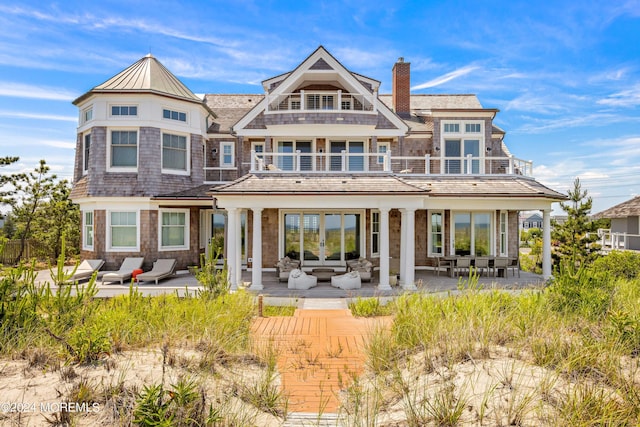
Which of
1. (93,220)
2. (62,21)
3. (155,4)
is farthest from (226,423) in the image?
(93,220)

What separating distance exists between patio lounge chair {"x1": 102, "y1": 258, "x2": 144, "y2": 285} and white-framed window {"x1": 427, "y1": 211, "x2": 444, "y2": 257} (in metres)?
14.1

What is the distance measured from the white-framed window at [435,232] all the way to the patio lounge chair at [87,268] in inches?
618

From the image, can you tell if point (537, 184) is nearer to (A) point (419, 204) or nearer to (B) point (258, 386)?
(A) point (419, 204)

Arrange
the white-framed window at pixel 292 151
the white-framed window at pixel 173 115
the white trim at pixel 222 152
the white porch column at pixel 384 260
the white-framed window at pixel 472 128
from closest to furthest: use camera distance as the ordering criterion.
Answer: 1. the white porch column at pixel 384 260
2. the white-framed window at pixel 173 115
3. the white-framed window at pixel 292 151
4. the white-framed window at pixel 472 128
5. the white trim at pixel 222 152

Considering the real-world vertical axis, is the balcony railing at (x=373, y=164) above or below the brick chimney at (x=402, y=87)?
below

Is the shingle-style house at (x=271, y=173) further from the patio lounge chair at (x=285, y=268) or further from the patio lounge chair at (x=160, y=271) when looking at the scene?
the patio lounge chair at (x=285, y=268)

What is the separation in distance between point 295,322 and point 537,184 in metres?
13.6

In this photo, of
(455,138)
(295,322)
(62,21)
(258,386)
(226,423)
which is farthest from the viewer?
(455,138)

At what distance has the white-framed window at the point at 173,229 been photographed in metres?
17.3

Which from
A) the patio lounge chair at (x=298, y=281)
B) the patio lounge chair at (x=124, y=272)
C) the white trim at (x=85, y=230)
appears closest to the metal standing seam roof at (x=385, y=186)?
the patio lounge chair at (x=298, y=281)

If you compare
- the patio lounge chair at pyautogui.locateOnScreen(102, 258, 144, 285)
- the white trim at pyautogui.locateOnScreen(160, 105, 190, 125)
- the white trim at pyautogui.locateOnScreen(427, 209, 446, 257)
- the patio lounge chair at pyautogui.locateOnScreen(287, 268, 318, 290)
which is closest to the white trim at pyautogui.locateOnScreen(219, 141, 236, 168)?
the white trim at pyautogui.locateOnScreen(160, 105, 190, 125)

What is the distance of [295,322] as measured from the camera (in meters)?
9.48

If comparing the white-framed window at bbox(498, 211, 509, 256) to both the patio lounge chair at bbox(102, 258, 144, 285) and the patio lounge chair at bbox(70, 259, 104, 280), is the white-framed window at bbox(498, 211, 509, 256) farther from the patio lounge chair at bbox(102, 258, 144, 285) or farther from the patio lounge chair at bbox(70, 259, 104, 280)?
the patio lounge chair at bbox(70, 259, 104, 280)

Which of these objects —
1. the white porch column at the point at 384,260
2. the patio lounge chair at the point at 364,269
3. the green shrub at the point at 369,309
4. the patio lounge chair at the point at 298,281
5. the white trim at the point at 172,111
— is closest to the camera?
the green shrub at the point at 369,309
